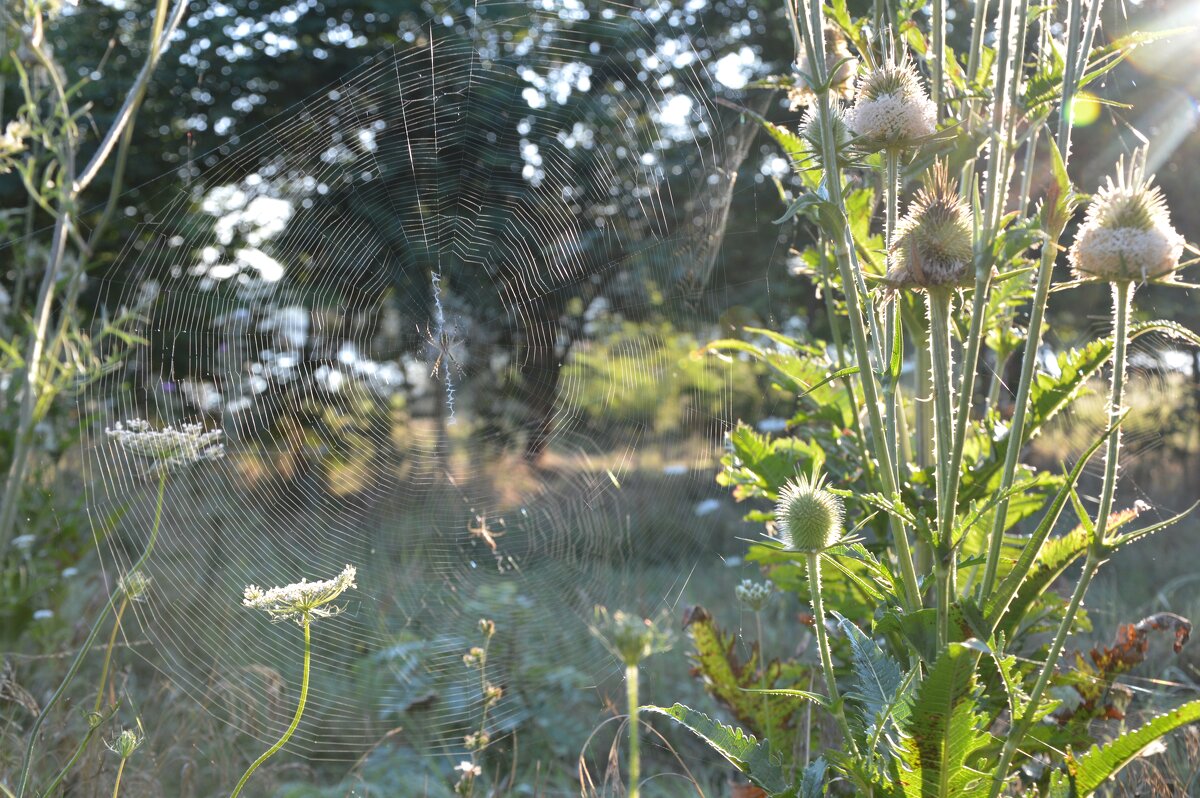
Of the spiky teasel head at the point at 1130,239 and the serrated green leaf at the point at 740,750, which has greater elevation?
the spiky teasel head at the point at 1130,239

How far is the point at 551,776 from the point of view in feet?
7.95

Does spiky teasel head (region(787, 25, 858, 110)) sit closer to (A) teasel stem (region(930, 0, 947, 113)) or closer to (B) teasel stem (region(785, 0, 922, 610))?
(A) teasel stem (region(930, 0, 947, 113))

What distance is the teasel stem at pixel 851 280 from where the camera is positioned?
118 cm

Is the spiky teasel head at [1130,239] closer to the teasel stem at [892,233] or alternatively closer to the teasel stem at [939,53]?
the teasel stem at [892,233]

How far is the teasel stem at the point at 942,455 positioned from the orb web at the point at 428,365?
1.22m

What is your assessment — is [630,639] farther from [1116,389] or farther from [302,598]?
[1116,389]

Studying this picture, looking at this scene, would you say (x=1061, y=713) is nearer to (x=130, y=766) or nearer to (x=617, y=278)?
(x=130, y=766)

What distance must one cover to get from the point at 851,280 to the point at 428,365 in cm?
317

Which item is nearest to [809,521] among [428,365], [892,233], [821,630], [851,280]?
[821,630]

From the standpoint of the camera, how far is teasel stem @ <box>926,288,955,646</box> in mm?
1189

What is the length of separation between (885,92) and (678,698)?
6.56ft

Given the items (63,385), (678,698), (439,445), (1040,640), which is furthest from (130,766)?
(439,445)

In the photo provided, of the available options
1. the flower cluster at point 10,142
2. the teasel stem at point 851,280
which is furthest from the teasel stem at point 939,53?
the flower cluster at point 10,142

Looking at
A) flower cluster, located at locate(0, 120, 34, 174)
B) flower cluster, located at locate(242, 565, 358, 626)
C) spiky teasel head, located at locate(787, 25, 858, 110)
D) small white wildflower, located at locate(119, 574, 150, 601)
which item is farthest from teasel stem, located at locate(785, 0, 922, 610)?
flower cluster, located at locate(0, 120, 34, 174)
